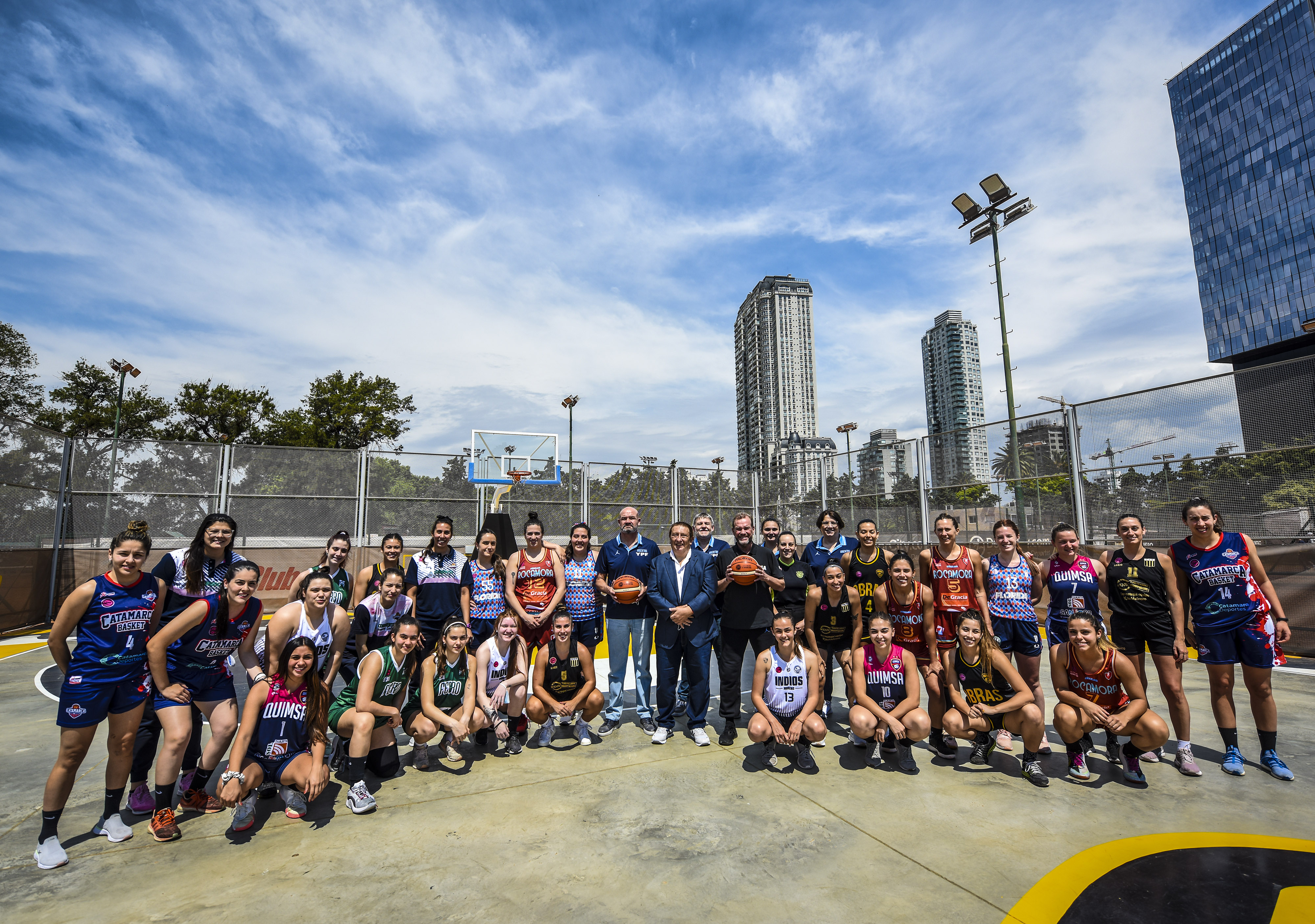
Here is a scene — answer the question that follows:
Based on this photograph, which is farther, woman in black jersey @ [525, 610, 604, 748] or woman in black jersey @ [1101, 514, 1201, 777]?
woman in black jersey @ [525, 610, 604, 748]

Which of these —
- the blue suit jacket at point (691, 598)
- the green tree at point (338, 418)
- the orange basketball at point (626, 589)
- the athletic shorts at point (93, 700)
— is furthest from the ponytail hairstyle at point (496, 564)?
the green tree at point (338, 418)

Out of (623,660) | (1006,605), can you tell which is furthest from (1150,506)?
(623,660)

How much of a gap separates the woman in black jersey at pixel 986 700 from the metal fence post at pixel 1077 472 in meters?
5.73

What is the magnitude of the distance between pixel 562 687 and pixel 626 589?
3.37ft

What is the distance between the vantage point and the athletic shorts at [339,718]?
453 cm

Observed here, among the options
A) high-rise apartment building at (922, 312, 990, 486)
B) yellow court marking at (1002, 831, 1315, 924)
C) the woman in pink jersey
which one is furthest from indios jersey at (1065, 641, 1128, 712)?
high-rise apartment building at (922, 312, 990, 486)

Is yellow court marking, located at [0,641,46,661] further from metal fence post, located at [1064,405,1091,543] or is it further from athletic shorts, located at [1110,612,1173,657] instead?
metal fence post, located at [1064,405,1091,543]

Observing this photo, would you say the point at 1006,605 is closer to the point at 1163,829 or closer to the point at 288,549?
the point at 1163,829

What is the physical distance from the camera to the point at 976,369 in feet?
246

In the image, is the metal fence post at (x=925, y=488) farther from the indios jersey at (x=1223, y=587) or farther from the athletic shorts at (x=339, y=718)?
the athletic shorts at (x=339, y=718)

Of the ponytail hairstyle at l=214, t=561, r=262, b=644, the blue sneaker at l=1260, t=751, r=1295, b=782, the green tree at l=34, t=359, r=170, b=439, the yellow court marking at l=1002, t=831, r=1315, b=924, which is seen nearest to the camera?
the yellow court marking at l=1002, t=831, r=1315, b=924

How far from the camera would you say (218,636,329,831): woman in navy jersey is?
12.5 ft

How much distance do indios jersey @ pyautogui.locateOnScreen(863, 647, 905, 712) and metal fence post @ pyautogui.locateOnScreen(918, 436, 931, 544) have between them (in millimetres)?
7683

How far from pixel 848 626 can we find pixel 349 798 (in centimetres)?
419
